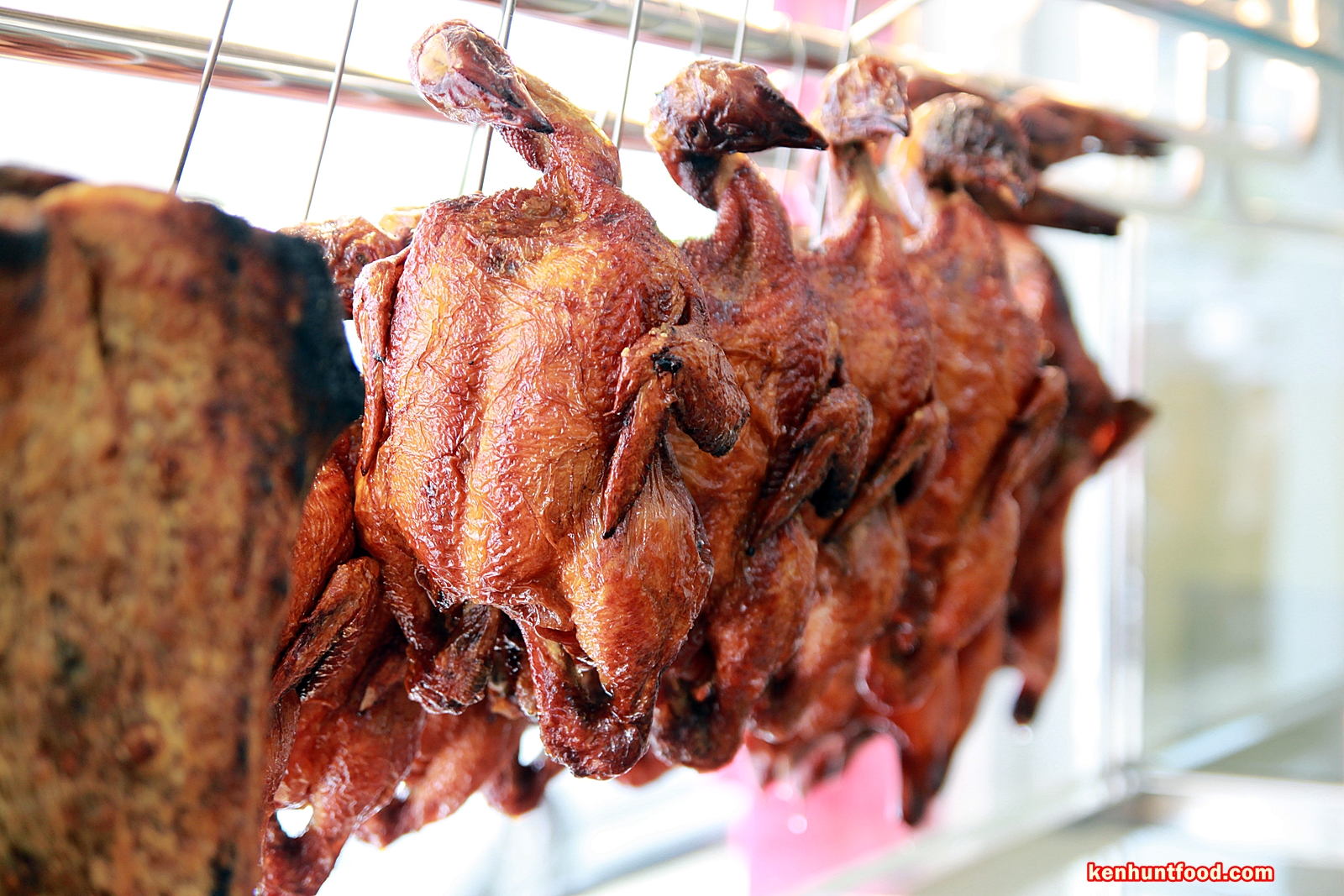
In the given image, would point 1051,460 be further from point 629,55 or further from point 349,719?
point 349,719

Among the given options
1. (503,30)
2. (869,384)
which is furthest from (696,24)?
(869,384)

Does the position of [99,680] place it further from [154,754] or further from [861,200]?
[861,200]

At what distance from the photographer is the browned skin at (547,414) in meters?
1.19

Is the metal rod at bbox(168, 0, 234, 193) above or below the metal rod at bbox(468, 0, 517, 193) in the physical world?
below

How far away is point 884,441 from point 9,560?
1344mm

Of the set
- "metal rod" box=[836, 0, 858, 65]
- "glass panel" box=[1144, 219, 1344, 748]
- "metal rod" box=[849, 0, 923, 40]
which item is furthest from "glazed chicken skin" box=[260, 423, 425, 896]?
"glass panel" box=[1144, 219, 1344, 748]

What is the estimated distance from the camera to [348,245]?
1.41 metres

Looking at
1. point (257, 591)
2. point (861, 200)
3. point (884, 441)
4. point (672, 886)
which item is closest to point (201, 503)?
point (257, 591)

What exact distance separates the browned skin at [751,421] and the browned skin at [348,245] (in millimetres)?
450

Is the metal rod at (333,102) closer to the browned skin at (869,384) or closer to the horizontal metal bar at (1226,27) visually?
the browned skin at (869,384)

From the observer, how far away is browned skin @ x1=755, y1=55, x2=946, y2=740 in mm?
1732

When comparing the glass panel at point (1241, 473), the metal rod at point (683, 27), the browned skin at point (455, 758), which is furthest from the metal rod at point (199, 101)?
the glass panel at point (1241, 473)

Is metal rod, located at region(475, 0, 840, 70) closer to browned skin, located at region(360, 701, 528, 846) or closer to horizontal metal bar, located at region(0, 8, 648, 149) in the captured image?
horizontal metal bar, located at region(0, 8, 648, 149)

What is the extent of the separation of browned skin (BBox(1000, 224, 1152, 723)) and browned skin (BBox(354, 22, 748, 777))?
1.37 metres
